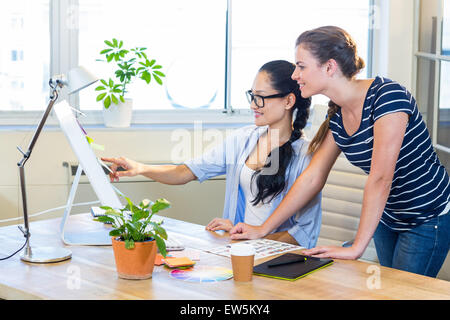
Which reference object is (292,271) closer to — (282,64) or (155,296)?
(155,296)

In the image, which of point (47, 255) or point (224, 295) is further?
point (47, 255)

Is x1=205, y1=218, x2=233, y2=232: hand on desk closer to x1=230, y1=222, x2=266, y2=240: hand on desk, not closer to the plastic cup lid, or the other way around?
x1=230, y1=222, x2=266, y2=240: hand on desk

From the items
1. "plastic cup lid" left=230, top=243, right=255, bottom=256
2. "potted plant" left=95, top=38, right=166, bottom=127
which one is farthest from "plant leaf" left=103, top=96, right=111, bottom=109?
"plastic cup lid" left=230, top=243, right=255, bottom=256

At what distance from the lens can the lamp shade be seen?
68.8 inches

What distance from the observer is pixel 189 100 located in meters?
3.72

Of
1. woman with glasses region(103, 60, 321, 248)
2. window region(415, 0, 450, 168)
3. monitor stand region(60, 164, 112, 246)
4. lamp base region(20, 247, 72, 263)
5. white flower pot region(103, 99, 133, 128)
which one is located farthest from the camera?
white flower pot region(103, 99, 133, 128)

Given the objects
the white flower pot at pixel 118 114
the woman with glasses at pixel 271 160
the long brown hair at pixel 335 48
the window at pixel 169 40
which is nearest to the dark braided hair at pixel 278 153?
the woman with glasses at pixel 271 160

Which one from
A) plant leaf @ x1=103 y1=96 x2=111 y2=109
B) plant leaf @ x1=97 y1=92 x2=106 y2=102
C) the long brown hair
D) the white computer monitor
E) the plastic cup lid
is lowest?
the plastic cup lid

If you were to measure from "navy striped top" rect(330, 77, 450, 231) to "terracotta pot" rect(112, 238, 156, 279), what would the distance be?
0.76 metres

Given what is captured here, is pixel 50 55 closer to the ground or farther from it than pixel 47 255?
farther from it

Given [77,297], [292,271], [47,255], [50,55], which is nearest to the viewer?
[77,297]

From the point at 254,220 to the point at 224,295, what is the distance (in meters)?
0.85

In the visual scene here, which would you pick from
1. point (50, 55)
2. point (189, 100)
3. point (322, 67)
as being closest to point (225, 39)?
point (189, 100)

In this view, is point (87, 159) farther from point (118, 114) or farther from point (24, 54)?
point (24, 54)
